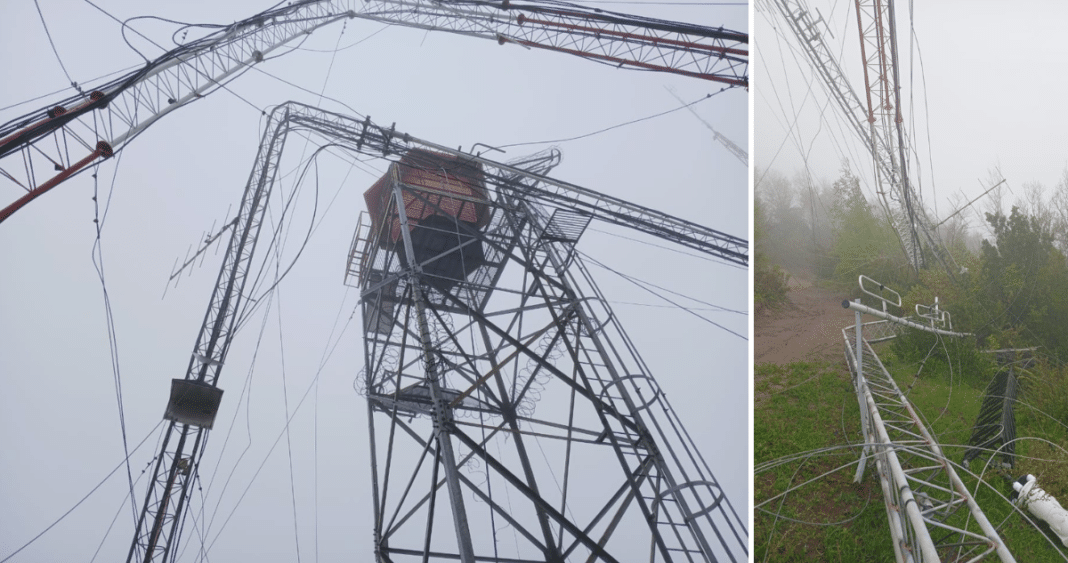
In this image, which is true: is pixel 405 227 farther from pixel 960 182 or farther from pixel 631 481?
pixel 960 182

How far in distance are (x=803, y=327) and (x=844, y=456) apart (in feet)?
4.67

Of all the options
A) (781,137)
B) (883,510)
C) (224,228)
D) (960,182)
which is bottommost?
(883,510)

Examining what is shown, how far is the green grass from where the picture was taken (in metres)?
5.23

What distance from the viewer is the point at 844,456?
605 cm

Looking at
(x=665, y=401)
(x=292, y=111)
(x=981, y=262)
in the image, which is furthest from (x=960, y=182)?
(x=292, y=111)

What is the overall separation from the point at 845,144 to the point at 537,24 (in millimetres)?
4393

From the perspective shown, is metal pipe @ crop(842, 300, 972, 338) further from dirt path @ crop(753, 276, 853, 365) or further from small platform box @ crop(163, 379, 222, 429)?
small platform box @ crop(163, 379, 222, 429)

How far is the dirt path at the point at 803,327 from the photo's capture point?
22.1ft

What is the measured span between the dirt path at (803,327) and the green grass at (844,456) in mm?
139

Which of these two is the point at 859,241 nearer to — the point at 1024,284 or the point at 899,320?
the point at 899,320

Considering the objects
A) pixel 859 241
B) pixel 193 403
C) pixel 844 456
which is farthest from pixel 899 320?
pixel 193 403

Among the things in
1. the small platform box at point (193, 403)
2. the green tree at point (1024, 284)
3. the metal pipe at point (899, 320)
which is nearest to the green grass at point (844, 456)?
the metal pipe at point (899, 320)

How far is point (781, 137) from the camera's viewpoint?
25.3 feet

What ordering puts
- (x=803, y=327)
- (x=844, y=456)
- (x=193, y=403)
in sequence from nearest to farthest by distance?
1. (x=844, y=456)
2. (x=803, y=327)
3. (x=193, y=403)
